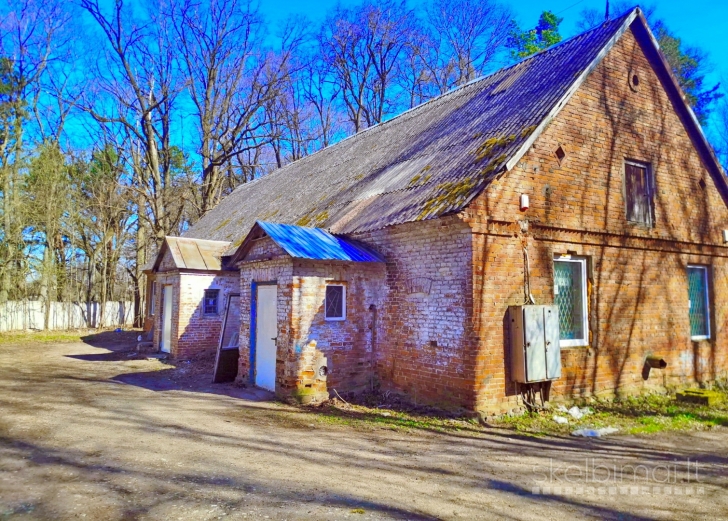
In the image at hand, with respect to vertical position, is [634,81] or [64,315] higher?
[634,81]

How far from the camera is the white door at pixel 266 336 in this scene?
32.3 feet

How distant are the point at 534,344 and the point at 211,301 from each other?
10300 mm

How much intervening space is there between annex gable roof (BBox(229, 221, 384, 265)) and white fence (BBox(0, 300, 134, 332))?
1890 centimetres

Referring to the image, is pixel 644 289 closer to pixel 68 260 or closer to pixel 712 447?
pixel 712 447

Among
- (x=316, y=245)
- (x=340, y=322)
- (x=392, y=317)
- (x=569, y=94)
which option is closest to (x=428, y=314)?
(x=392, y=317)

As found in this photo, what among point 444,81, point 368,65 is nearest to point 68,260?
point 368,65

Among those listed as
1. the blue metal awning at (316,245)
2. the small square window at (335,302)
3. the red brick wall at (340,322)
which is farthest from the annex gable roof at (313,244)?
the small square window at (335,302)

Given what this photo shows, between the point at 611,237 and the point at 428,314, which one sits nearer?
the point at 428,314

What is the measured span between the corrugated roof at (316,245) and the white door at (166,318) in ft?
24.4

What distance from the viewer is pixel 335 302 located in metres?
9.52

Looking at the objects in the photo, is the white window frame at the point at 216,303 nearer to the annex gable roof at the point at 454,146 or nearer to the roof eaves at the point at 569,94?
the annex gable roof at the point at 454,146

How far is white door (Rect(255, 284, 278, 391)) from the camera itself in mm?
9852

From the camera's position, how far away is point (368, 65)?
99.8 feet

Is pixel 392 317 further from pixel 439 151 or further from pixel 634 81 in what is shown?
pixel 634 81
